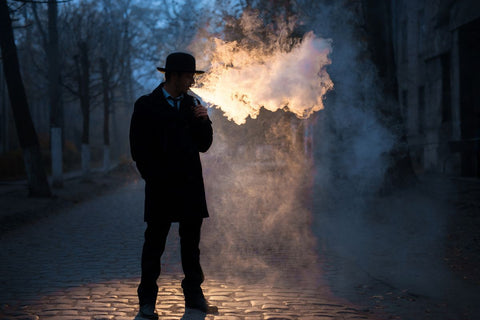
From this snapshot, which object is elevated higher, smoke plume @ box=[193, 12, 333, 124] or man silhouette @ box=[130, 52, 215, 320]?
smoke plume @ box=[193, 12, 333, 124]

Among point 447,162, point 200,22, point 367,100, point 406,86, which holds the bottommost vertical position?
point 447,162

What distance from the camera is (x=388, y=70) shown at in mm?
12812

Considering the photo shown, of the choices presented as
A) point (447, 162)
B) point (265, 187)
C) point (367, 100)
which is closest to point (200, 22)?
point (265, 187)

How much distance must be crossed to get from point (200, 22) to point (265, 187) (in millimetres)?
13981

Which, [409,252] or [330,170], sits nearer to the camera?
[409,252]

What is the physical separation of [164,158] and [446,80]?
1669cm

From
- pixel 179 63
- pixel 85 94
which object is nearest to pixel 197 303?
pixel 179 63

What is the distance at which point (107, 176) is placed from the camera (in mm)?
25031

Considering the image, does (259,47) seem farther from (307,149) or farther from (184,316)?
(307,149)

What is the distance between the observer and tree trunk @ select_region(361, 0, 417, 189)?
12.2m

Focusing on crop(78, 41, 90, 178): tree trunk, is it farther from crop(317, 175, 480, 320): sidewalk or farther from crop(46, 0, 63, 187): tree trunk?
crop(317, 175, 480, 320): sidewalk

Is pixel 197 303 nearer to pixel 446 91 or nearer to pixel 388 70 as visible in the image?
pixel 388 70

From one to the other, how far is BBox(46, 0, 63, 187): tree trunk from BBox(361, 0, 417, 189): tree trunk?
432 inches

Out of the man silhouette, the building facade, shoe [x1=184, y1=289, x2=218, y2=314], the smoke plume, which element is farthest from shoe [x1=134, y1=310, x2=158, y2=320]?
the building facade
